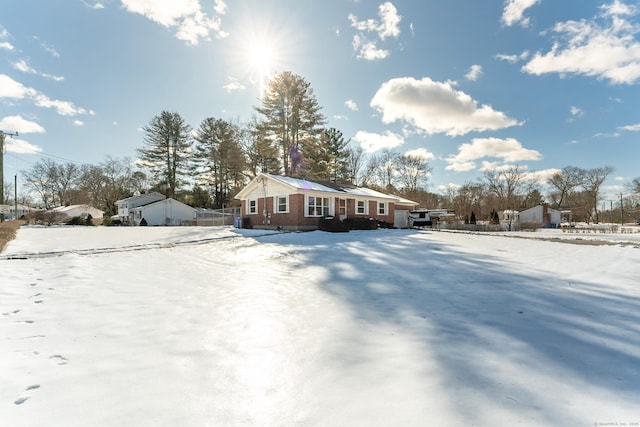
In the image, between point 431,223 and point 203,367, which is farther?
point 431,223

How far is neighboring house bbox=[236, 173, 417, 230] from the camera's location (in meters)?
18.3

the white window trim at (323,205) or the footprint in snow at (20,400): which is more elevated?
the white window trim at (323,205)

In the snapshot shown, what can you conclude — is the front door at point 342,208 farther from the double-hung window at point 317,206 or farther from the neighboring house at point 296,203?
the double-hung window at point 317,206

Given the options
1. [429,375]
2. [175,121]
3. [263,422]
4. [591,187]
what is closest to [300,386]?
[263,422]

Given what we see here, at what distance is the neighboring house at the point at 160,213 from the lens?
33688mm

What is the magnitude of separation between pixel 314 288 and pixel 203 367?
276 centimetres

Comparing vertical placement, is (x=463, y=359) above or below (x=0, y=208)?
below

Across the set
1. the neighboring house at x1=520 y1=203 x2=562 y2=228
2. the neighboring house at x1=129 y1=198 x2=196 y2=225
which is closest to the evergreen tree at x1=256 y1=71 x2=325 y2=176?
the neighboring house at x1=129 y1=198 x2=196 y2=225

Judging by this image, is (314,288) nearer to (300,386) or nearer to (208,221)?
(300,386)

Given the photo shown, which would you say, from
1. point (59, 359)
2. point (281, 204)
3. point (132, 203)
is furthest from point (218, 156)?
point (59, 359)

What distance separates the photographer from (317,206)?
19250 mm

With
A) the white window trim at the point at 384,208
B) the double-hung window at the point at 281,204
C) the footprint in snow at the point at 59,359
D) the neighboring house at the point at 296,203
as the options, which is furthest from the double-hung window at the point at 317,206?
the footprint in snow at the point at 59,359

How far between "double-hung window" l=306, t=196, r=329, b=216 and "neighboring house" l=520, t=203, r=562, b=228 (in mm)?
32254

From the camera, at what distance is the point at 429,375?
233cm
